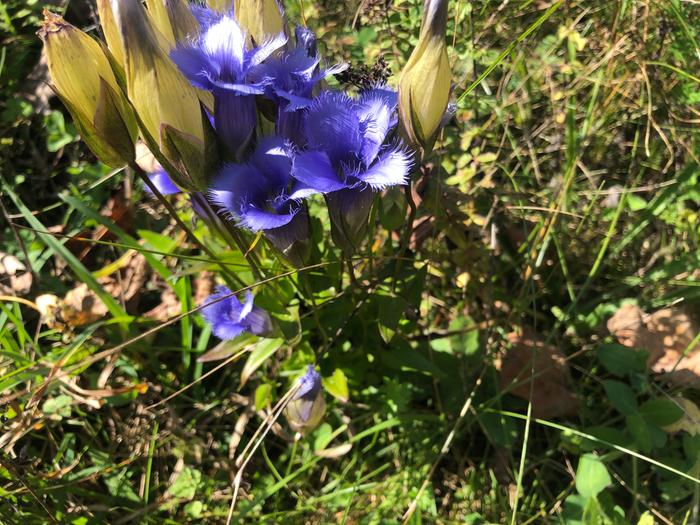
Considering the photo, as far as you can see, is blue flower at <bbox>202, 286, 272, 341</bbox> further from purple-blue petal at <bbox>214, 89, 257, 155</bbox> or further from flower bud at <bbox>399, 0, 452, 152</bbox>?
flower bud at <bbox>399, 0, 452, 152</bbox>

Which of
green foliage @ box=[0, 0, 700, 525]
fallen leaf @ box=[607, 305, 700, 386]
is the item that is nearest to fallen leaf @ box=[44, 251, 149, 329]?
green foliage @ box=[0, 0, 700, 525]

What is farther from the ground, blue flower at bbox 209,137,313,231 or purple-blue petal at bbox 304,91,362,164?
purple-blue petal at bbox 304,91,362,164

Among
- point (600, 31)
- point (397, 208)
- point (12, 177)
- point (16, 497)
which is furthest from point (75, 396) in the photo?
point (600, 31)

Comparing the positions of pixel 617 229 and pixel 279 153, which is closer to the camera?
pixel 279 153

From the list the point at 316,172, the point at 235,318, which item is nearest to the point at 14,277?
the point at 235,318

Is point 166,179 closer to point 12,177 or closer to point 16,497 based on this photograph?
point 16,497

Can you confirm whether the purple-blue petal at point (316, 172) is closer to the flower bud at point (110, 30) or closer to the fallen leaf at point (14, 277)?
the flower bud at point (110, 30)

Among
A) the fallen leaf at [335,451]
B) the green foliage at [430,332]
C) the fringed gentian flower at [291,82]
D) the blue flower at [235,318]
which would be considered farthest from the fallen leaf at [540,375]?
the fringed gentian flower at [291,82]
